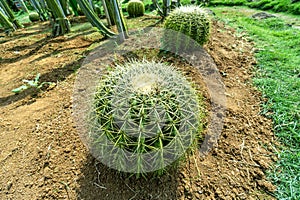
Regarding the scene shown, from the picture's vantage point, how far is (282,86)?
2.03m

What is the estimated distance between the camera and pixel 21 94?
2078 mm

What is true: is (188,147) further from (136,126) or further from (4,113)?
(4,113)

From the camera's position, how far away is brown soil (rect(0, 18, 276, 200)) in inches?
49.0

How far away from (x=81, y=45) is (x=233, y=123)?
2.20 m

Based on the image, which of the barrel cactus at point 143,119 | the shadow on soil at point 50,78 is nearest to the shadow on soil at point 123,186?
the barrel cactus at point 143,119

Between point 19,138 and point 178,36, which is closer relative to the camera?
point 19,138

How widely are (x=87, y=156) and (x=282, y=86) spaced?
6.45 feet

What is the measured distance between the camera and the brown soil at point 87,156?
4.09 ft

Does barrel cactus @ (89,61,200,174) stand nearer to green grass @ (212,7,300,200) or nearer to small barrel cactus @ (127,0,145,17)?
green grass @ (212,7,300,200)

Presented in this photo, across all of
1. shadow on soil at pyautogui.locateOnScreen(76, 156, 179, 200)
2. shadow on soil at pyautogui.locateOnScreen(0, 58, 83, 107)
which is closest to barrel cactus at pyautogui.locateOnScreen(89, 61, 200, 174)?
shadow on soil at pyautogui.locateOnScreen(76, 156, 179, 200)

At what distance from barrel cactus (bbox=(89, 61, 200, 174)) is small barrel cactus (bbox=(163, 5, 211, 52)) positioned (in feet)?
4.64

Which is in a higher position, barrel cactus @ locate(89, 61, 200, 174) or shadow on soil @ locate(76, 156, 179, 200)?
barrel cactus @ locate(89, 61, 200, 174)

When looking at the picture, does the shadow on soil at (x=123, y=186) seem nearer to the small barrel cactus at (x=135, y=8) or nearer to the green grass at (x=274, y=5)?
the small barrel cactus at (x=135, y=8)

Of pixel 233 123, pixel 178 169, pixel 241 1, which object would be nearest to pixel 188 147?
pixel 178 169
